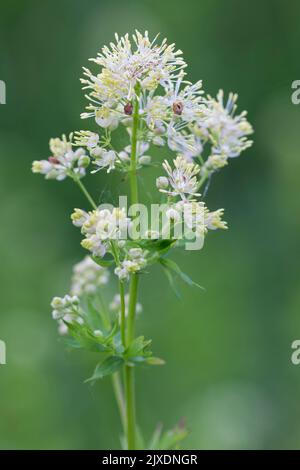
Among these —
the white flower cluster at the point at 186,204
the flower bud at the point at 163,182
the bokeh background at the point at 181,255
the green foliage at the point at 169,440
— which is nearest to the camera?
the white flower cluster at the point at 186,204

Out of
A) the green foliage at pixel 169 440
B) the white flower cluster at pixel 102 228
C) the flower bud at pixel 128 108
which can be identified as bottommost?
the green foliage at pixel 169 440

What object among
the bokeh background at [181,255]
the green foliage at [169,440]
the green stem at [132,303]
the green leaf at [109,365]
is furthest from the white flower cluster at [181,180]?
the bokeh background at [181,255]

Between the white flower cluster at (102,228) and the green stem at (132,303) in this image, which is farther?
the green stem at (132,303)

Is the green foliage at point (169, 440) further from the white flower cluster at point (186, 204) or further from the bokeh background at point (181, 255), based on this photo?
the bokeh background at point (181, 255)

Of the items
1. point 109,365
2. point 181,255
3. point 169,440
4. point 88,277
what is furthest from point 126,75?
point 181,255

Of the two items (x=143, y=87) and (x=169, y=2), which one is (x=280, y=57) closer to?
(x=169, y=2)

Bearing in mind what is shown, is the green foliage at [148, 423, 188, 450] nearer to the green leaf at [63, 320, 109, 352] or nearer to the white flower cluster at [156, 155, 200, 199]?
the green leaf at [63, 320, 109, 352]

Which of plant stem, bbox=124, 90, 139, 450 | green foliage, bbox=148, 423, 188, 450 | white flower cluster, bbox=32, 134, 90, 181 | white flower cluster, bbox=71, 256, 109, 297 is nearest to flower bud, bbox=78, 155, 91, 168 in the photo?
white flower cluster, bbox=32, 134, 90, 181
